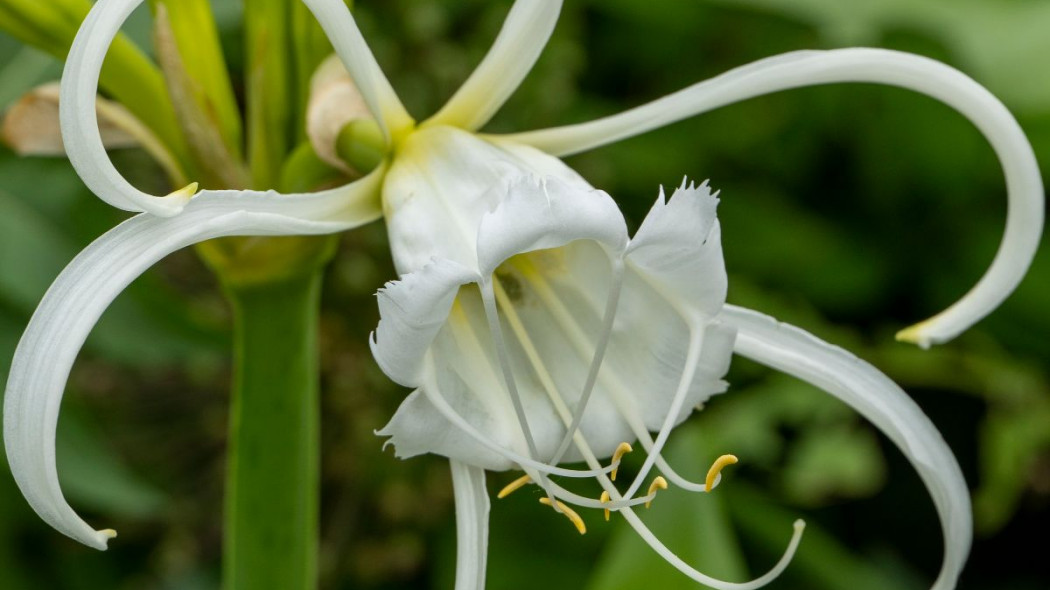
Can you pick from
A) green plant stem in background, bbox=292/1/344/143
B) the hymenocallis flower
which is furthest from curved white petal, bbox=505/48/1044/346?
green plant stem in background, bbox=292/1/344/143

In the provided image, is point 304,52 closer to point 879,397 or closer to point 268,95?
point 268,95

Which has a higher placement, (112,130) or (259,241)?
(112,130)

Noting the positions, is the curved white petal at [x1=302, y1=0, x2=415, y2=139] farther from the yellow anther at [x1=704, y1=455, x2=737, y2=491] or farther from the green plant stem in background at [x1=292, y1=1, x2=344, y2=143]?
the yellow anther at [x1=704, y1=455, x2=737, y2=491]

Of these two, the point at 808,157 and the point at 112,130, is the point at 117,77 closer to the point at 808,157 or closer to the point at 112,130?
the point at 112,130

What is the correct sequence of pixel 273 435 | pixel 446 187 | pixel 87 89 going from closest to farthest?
pixel 87 89 < pixel 446 187 < pixel 273 435

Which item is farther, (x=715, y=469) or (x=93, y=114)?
(x=715, y=469)

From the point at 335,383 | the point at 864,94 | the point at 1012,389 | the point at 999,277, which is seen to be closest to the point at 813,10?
the point at 864,94

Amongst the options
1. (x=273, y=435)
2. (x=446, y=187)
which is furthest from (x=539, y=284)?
(x=273, y=435)
